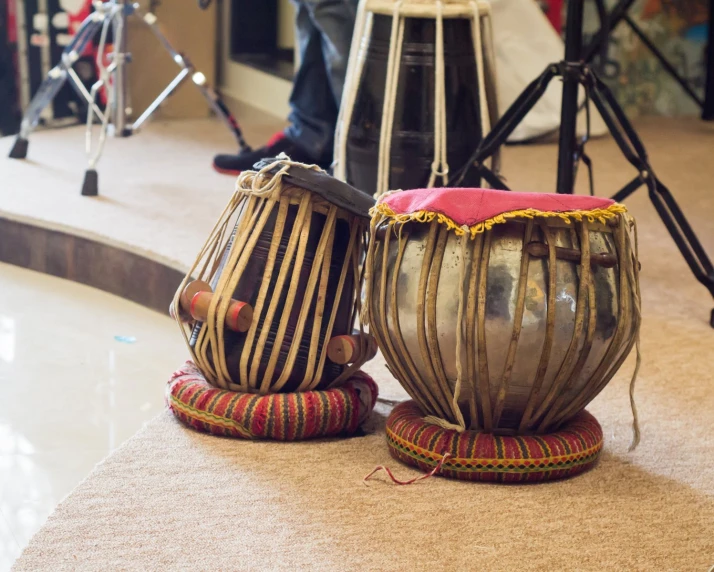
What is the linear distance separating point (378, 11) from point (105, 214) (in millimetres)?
1056

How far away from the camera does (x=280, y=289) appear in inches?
67.6

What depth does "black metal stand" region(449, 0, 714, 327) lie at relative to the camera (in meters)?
2.30

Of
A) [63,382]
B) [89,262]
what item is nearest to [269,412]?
[63,382]

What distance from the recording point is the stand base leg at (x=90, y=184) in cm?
323

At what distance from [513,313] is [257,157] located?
2269 mm

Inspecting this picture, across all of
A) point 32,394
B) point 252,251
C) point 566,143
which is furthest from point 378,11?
point 32,394

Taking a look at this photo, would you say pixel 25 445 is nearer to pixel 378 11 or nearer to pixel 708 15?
pixel 378 11

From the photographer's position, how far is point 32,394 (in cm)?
221

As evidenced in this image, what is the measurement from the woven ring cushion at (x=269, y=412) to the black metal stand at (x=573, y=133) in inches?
34.2

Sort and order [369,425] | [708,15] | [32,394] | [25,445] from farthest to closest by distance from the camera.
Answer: [708,15], [32,394], [25,445], [369,425]

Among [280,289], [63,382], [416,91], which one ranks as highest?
[416,91]

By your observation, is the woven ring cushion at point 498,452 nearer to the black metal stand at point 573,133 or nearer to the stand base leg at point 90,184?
the black metal stand at point 573,133

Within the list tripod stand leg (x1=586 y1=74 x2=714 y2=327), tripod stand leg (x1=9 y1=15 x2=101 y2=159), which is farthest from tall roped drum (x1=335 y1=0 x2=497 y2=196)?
tripod stand leg (x1=9 y1=15 x2=101 y2=159)

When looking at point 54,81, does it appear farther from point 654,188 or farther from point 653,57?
point 653,57
